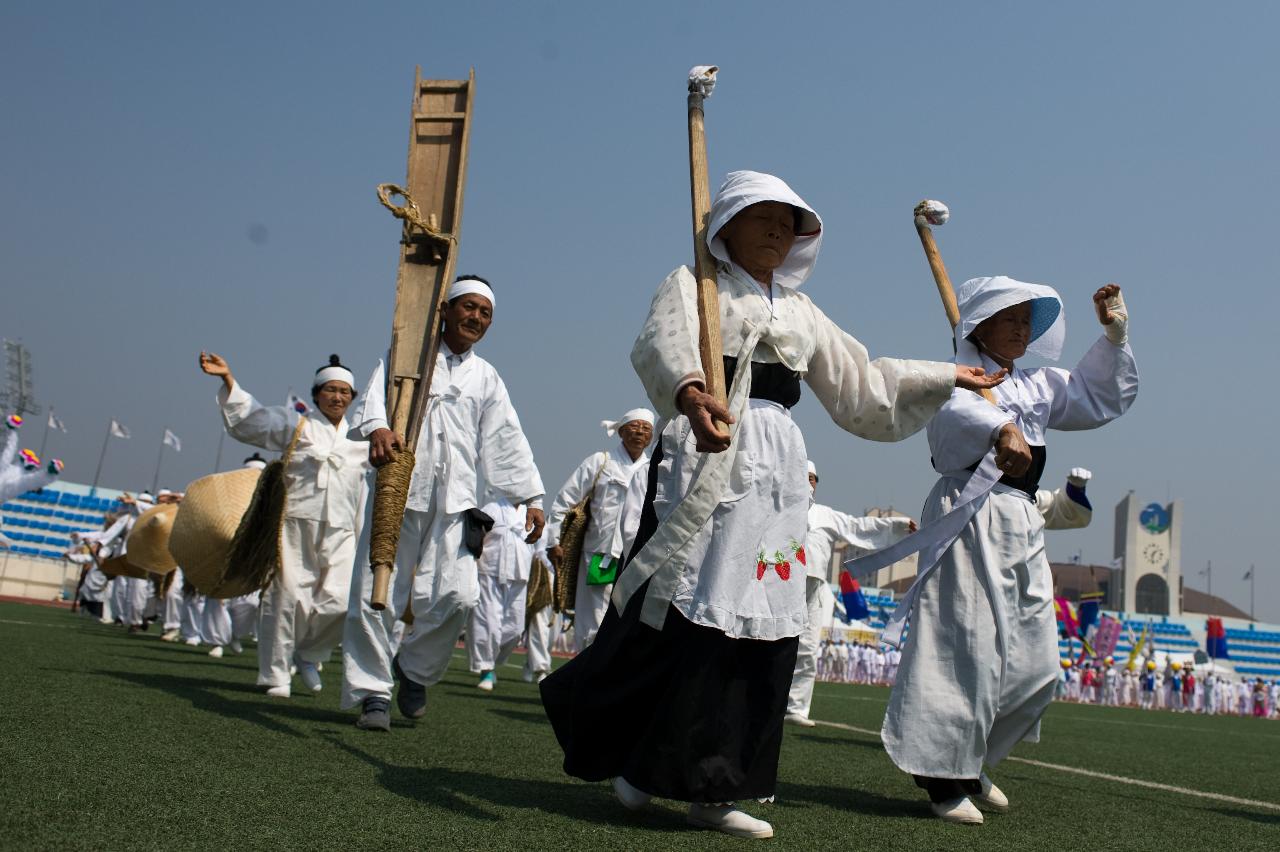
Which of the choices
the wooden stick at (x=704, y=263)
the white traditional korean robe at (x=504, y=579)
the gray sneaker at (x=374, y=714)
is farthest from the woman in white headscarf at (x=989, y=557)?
the white traditional korean robe at (x=504, y=579)

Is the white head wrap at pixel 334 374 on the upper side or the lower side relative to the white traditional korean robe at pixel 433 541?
upper

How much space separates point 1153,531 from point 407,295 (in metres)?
73.9

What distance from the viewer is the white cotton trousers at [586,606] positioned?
30.0ft

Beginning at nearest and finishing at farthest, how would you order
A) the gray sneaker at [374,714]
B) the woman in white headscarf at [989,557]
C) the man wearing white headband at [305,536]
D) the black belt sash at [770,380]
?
the black belt sash at [770,380] < the woman in white headscarf at [989,557] < the gray sneaker at [374,714] < the man wearing white headband at [305,536]

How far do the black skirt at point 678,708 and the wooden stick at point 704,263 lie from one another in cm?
46

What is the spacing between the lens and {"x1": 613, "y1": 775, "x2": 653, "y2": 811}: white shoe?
3402mm

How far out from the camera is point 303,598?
22.9 ft

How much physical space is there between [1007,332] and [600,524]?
5.01 meters

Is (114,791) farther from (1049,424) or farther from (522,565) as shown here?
(522,565)

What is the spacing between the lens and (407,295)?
564 centimetres

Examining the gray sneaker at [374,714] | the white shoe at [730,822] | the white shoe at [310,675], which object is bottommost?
the white shoe at [310,675]

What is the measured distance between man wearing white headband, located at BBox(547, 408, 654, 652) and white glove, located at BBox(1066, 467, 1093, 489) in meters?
4.07

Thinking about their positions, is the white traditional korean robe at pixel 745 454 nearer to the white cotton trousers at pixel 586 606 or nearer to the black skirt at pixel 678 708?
the black skirt at pixel 678 708

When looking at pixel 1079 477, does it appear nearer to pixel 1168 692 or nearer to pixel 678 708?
pixel 678 708
